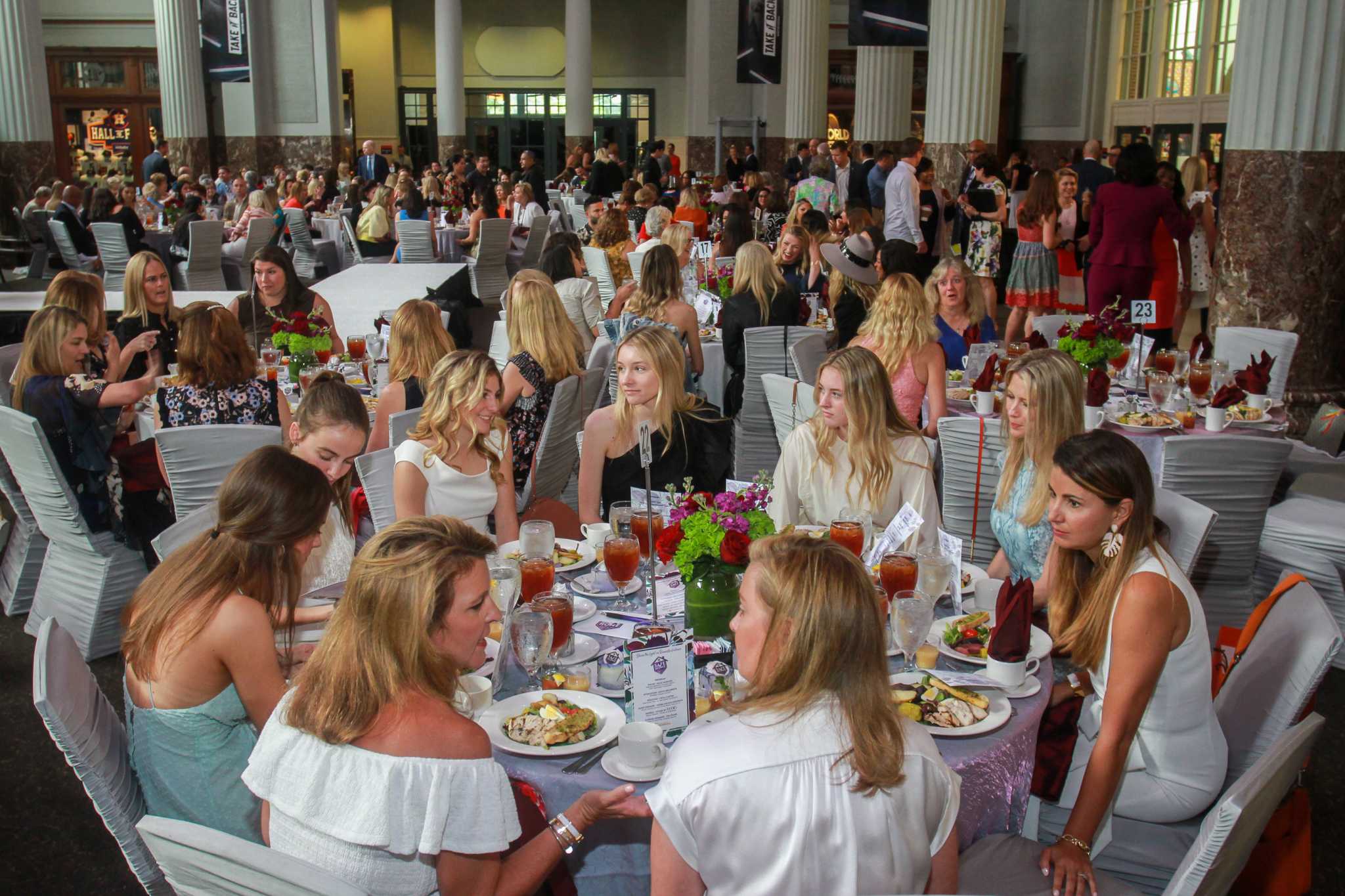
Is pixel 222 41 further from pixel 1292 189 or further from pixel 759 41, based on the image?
pixel 1292 189

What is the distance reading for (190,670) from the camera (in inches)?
89.6

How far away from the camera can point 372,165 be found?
18.7 metres

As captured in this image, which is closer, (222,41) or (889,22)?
(889,22)

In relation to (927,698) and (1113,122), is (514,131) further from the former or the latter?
(927,698)

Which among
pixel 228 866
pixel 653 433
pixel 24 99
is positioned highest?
pixel 24 99

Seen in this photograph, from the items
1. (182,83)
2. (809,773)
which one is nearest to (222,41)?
(182,83)

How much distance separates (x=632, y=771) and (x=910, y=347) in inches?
123

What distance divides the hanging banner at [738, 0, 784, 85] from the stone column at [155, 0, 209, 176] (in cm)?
850

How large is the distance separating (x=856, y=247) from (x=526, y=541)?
3966 millimetres

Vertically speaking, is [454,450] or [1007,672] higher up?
[454,450]

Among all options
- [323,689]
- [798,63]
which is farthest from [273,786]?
[798,63]

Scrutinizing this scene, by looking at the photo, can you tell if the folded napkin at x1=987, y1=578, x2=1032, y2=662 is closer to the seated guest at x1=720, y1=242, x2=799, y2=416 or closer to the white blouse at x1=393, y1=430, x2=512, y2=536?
the white blouse at x1=393, y1=430, x2=512, y2=536

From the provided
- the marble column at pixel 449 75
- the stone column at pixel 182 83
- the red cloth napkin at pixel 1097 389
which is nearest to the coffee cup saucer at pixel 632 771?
the red cloth napkin at pixel 1097 389

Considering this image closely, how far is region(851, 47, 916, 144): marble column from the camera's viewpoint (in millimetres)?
15953
